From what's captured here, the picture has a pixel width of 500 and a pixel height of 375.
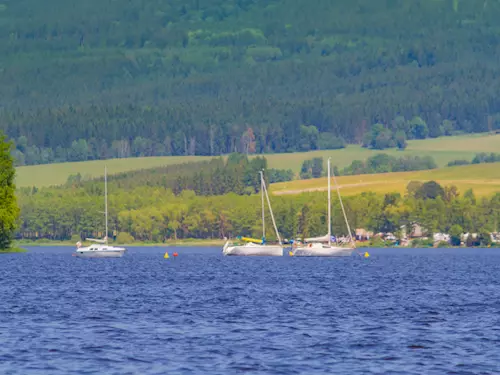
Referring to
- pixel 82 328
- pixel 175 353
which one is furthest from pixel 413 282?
pixel 175 353

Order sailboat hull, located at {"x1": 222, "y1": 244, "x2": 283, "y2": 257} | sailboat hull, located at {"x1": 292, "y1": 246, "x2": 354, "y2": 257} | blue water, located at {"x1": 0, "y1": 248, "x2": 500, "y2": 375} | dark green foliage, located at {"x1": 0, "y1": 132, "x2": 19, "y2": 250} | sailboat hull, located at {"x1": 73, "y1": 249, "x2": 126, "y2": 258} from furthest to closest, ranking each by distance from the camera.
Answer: sailboat hull, located at {"x1": 222, "y1": 244, "x2": 283, "y2": 257} < sailboat hull, located at {"x1": 73, "y1": 249, "x2": 126, "y2": 258} < sailboat hull, located at {"x1": 292, "y1": 246, "x2": 354, "y2": 257} < dark green foliage, located at {"x1": 0, "y1": 132, "x2": 19, "y2": 250} < blue water, located at {"x1": 0, "y1": 248, "x2": 500, "y2": 375}

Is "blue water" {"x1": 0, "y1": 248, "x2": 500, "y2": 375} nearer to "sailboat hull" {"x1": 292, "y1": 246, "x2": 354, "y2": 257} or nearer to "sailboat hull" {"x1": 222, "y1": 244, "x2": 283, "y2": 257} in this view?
"sailboat hull" {"x1": 292, "y1": 246, "x2": 354, "y2": 257}

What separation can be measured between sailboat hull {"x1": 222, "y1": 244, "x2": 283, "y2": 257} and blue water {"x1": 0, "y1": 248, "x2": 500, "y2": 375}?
254 ft

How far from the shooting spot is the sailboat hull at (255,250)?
183 metres

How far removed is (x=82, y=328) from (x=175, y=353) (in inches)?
384

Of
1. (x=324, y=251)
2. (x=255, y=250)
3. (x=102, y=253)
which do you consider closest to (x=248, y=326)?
(x=324, y=251)

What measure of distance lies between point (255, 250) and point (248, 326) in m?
124

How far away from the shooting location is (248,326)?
62000 mm

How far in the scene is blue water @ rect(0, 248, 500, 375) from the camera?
4909cm

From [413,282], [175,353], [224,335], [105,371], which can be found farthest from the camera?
[413,282]

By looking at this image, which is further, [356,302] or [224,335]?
[356,302]

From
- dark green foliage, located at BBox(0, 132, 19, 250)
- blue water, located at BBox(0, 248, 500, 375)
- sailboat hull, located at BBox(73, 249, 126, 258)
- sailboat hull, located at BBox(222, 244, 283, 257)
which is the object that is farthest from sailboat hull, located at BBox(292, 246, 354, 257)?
blue water, located at BBox(0, 248, 500, 375)

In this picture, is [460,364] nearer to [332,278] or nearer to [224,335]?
[224,335]

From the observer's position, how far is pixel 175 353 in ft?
170
